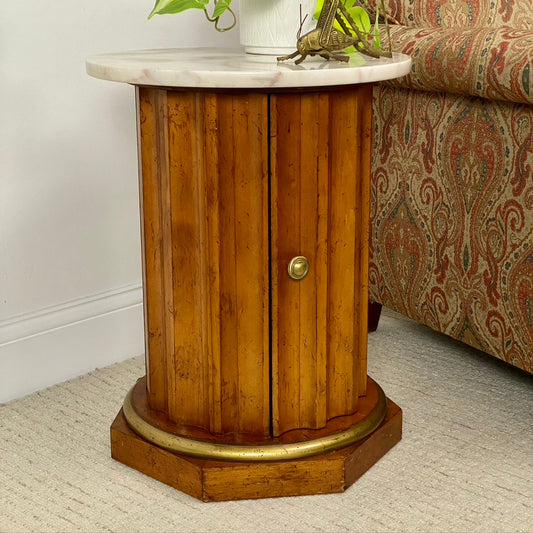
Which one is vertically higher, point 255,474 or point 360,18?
point 360,18

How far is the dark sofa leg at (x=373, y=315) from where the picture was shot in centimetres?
224

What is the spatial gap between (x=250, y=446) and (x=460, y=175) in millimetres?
723

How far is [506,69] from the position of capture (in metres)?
1.65

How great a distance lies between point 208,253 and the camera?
1.51m

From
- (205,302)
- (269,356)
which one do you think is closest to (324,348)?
(269,356)

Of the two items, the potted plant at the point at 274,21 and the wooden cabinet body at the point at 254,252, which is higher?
the potted plant at the point at 274,21

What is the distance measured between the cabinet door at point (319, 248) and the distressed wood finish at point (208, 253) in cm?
3

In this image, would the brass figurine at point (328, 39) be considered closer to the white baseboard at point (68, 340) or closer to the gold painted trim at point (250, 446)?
the gold painted trim at point (250, 446)

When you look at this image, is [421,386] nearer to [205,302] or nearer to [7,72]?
[205,302]

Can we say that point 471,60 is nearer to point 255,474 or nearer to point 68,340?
point 255,474

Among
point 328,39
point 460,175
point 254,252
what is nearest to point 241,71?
point 328,39

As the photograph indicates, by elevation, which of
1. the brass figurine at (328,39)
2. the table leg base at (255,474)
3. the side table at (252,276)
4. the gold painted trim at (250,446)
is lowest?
the table leg base at (255,474)

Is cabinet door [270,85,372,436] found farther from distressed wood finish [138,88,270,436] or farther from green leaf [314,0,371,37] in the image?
green leaf [314,0,371,37]

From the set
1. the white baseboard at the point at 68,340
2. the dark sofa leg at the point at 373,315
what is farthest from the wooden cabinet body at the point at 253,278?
the dark sofa leg at the point at 373,315
